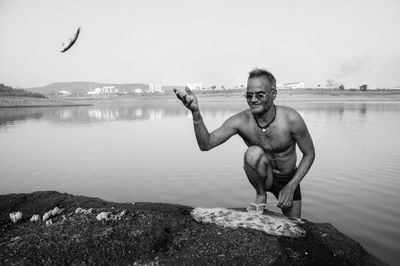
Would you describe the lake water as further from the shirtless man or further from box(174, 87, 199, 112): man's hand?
box(174, 87, 199, 112): man's hand

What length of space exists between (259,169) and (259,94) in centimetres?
98

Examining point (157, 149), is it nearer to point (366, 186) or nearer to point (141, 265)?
point (366, 186)

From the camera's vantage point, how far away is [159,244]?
11.2 feet

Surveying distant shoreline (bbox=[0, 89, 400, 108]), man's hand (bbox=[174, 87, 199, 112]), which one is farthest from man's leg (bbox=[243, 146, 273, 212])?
distant shoreline (bbox=[0, 89, 400, 108])

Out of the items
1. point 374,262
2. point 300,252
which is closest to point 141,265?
point 300,252

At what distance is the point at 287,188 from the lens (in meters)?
4.06

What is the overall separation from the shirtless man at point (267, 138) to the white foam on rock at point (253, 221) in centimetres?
21

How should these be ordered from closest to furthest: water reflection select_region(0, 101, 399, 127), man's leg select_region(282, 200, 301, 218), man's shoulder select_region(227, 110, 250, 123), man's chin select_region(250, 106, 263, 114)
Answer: man's chin select_region(250, 106, 263, 114) → man's shoulder select_region(227, 110, 250, 123) → man's leg select_region(282, 200, 301, 218) → water reflection select_region(0, 101, 399, 127)

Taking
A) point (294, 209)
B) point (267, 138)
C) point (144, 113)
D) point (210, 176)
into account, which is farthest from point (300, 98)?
point (267, 138)

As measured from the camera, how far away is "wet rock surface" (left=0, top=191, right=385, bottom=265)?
3143 mm

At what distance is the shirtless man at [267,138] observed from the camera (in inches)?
161

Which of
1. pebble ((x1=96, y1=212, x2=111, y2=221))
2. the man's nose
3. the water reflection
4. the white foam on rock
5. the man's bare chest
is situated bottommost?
the water reflection

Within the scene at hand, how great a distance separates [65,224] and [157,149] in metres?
7.60

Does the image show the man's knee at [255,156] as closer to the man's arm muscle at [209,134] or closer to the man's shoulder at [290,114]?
the man's arm muscle at [209,134]
